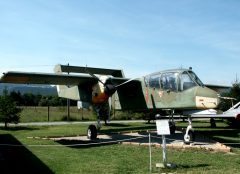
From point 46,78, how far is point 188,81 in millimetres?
7332

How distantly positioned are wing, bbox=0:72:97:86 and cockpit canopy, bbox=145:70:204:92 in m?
3.48

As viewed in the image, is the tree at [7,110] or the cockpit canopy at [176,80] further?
the tree at [7,110]

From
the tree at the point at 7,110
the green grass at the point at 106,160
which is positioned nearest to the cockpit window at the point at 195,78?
the green grass at the point at 106,160

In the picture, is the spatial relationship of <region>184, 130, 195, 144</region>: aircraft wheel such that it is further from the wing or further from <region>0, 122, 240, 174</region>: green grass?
the wing

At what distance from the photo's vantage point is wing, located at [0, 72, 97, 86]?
18.1m

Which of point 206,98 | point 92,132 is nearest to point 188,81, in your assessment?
point 206,98

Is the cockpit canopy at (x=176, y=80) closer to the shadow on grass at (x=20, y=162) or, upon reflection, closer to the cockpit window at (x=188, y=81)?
the cockpit window at (x=188, y=81)

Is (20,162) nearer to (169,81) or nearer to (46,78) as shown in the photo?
(46,78)

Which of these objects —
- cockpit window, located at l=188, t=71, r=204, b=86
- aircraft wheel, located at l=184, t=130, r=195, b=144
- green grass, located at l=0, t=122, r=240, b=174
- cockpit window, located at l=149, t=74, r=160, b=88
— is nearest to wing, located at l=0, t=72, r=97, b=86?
cockpit window, located at l=149, t=74, r=160, b=88

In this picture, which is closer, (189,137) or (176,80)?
(189,137)

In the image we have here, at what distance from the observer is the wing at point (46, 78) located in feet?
59.5

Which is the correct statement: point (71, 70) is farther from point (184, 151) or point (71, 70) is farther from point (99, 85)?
point (184, 151)

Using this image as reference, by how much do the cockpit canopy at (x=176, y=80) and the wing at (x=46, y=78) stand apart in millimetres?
3477

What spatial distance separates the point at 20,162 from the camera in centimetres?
1243
